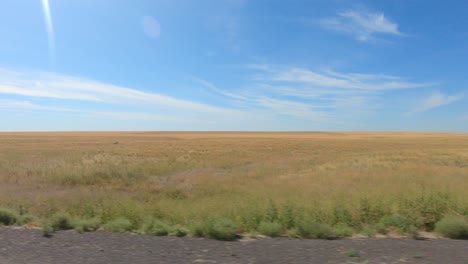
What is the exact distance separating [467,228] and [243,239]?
419cm

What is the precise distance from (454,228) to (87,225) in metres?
7.08

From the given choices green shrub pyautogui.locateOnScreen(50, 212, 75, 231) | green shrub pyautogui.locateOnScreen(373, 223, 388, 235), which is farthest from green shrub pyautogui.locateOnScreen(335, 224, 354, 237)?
green shrub pyautogui.locateOnScreen(50, 212, 75, 231)

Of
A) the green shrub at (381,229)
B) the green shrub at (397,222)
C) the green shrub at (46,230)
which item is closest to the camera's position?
the green shrub at (46,230)

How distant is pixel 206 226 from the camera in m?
6.93

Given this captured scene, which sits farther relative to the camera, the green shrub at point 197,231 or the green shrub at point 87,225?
the green shrub at point 87,225

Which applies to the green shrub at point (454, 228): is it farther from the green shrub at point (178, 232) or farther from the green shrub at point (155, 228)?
the green shrub at point (155, 228)

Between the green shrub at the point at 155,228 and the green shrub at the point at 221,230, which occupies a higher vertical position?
the green shrub at the point at 221,230

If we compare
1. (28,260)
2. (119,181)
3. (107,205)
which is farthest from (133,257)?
(119,181)

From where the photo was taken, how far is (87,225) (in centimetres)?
741

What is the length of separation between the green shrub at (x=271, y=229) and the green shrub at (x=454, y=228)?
309 centimetres

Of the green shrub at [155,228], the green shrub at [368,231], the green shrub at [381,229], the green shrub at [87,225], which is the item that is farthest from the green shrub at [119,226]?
the green shrub at [381,229]

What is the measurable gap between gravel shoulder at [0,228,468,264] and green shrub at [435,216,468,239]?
42 centimetres

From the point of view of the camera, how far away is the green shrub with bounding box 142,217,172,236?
704 centimetres

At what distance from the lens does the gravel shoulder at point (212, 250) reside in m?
5.35
